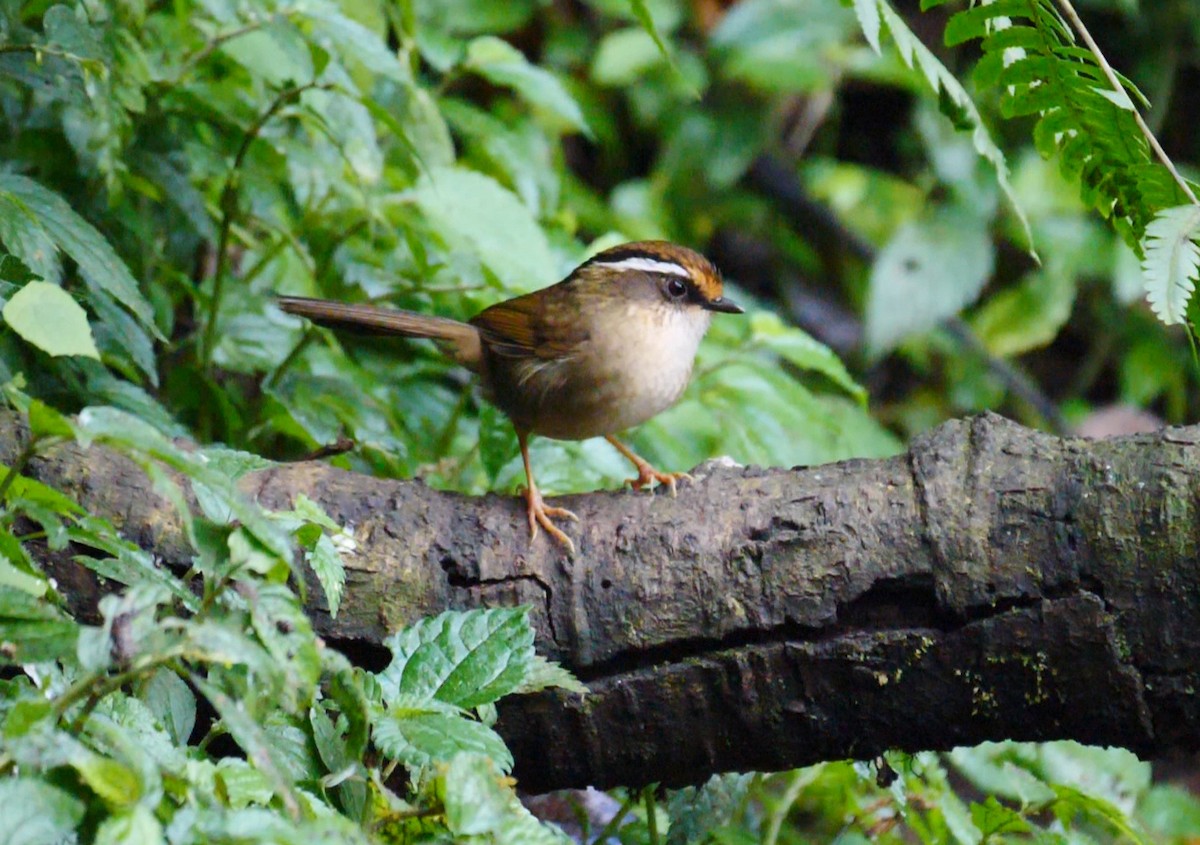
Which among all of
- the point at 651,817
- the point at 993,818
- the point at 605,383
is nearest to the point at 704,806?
the point at 651,817

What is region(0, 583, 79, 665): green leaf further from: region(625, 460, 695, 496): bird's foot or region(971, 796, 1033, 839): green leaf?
region(971, 796, 1033, 839): green leaf

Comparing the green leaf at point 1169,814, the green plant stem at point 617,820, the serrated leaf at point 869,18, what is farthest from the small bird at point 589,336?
the green leaf at point 1169,814

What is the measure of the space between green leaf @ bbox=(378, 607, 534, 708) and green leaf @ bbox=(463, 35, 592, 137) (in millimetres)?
2223

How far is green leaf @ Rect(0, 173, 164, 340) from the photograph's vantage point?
8.38 ft

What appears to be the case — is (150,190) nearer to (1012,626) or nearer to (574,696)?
(574,696)

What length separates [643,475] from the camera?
11.7 feet

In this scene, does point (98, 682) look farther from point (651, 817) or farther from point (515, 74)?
point (515, 74)

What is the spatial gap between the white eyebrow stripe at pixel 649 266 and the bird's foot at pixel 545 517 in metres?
1.13

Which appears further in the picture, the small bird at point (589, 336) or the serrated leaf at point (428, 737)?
the small bird at point (589, 336)

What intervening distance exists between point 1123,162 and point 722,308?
1340mm

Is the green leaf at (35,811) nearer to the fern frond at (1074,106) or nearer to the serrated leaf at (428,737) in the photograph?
the serrated leaf at (428,737)

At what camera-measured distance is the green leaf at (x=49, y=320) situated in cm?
180

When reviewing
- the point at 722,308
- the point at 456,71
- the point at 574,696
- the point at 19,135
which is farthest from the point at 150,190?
the point at 574,696

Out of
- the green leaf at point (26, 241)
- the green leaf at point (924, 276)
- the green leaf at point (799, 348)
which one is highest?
the green leaf at point (26, 241)
